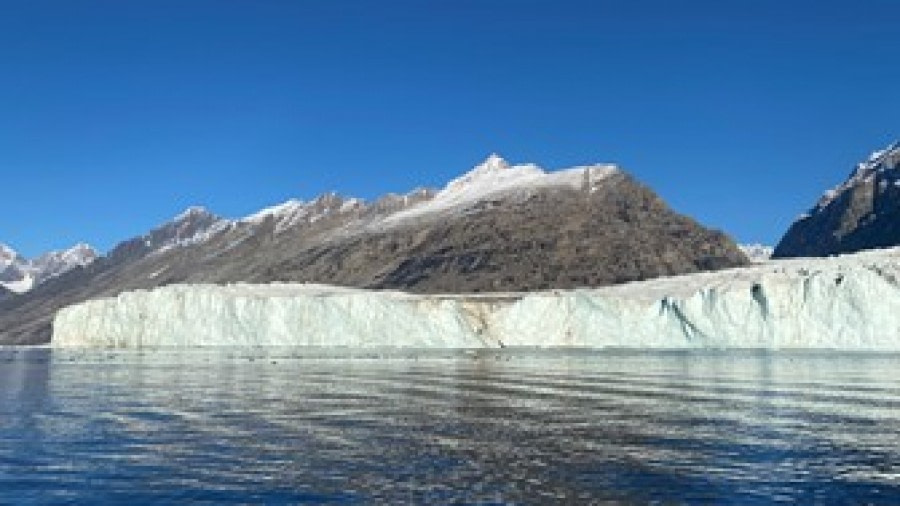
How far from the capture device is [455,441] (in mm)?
32969

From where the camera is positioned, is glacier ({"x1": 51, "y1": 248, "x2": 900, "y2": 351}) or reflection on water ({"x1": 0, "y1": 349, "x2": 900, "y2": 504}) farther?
glacier ({"x1": 51, "y1": 248, "x2": 900, "y2": 351})

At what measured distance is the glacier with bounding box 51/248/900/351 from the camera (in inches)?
4646

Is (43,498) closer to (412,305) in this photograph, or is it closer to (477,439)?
(477,439)

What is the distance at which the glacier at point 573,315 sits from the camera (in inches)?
4646

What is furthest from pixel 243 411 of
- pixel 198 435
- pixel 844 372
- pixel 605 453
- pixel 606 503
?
pixel 844 372

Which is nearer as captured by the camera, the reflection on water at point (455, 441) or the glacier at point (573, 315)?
the reflection on water at point (455, 441)

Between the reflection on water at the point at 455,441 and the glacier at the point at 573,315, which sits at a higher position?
the glacier at the point at 573,315

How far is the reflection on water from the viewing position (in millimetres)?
24719

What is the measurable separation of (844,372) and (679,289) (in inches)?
2896

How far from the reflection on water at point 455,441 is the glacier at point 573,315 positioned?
6143 cm

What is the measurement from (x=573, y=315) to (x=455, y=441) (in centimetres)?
11123

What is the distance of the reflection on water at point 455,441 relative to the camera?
973 inches

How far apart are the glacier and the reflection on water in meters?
61.4

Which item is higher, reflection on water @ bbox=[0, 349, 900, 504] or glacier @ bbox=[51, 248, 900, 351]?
glacier @ bbox=[51, 248, 900, 351]
